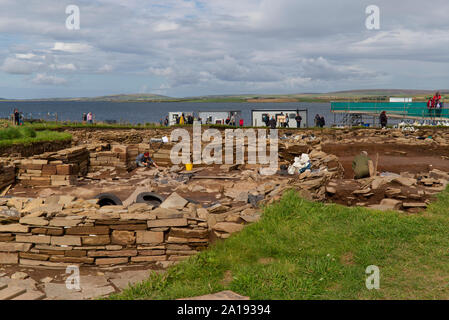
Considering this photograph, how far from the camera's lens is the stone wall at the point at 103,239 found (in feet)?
25.1

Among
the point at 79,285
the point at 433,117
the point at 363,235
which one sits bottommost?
the point at 79,285

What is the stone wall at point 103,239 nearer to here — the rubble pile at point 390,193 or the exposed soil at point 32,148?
the rubble pile at point 390,193

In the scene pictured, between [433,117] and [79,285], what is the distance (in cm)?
3290

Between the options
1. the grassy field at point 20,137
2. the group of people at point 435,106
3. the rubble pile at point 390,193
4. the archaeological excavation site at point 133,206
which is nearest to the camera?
the archaeological excavation site at point 133,206

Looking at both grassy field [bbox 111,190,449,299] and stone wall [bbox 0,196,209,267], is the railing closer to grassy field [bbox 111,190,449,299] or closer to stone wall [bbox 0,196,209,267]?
grassy field [bbox 111,190,449,299]

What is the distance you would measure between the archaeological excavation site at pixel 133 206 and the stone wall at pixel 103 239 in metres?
0.02

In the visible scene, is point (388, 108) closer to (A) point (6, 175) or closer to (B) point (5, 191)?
(A) point (6, 175)

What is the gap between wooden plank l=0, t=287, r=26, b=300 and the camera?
17.4 ft

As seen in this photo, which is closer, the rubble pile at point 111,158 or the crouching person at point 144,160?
the rubble pile at point 111,158

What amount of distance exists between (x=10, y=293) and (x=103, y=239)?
2347mm

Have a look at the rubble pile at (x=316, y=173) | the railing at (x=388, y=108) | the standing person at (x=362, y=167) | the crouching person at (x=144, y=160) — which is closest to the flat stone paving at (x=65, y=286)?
the rubble pile at (x=316, y=173)
